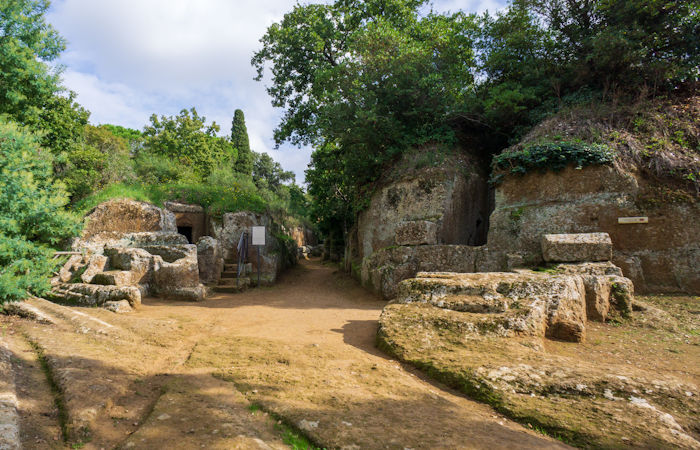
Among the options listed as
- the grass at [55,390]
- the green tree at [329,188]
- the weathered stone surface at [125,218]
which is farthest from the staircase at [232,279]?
the grass at [55,390]

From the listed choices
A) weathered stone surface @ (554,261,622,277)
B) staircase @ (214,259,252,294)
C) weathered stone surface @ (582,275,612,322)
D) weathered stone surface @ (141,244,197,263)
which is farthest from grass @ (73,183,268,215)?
weathered stone surface @ (582,275,612,322)

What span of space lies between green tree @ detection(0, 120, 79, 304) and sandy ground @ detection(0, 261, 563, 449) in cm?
70

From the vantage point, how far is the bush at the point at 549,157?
8.75 meters

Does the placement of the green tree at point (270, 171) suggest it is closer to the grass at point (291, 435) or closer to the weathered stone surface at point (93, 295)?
the weathered stone surface at point (93, 295)

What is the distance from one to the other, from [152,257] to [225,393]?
7.74 m

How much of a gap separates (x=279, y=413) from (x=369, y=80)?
11.3 metres

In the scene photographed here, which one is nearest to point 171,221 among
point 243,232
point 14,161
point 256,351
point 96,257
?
point 243,232

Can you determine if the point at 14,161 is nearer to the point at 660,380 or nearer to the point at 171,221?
the point at 171,221

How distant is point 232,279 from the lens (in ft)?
39.3

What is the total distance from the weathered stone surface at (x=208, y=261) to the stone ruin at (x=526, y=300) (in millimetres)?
8271

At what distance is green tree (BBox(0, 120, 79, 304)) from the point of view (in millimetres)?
5113

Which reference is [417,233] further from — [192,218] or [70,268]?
[192,218]

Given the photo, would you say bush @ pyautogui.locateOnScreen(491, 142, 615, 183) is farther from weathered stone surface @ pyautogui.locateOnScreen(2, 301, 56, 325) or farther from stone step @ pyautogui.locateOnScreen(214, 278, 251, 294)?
weathered stone surface @ pyautogui.locateOnScreen(2, 301, 56, 325)

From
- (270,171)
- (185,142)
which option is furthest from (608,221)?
(270,171)
